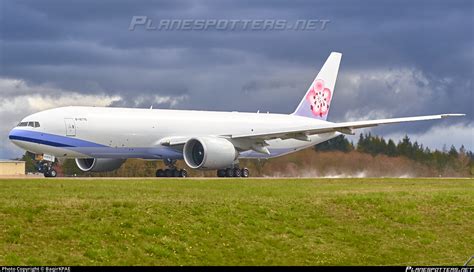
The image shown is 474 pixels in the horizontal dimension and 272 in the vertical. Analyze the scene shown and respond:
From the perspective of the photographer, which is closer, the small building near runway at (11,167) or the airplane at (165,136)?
the airplane at (165,136)

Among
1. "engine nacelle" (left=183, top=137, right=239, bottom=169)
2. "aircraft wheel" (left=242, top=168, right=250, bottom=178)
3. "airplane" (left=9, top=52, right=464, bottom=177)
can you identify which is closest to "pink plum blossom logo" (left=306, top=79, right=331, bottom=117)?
"airplane" (left=9, top=52, right=464, bottom=177)

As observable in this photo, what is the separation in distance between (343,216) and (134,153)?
90.4 feet

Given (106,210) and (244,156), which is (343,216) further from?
(244,156)

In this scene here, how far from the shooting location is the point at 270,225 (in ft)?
107

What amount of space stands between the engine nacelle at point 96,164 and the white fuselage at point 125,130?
3665 mm

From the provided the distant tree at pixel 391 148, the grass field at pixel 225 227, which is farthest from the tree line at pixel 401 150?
→ the grass field at pixel 225 227

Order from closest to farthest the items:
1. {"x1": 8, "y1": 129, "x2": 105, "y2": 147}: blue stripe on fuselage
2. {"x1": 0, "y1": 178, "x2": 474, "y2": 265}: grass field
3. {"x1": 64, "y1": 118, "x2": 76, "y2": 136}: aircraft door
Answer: {"x1": 0, "y1": 178, "x2": 474, "y2": 265}: grass field → {"x1": 8, "y1": 129, "x2": 105, "y2": 147}: blue stripe on fuselage → {"x1": 64, "y1": 118, "x2": 76, "y2": 136}: aircraft door

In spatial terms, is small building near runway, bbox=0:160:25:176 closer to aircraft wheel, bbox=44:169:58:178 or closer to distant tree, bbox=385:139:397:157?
aircraft wheel, bbox=44:169:58:178

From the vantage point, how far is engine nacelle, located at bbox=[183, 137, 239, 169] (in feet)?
197

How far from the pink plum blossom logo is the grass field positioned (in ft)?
115

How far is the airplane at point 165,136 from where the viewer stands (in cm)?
5644

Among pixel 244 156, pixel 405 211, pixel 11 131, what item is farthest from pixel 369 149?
pixel 405 211

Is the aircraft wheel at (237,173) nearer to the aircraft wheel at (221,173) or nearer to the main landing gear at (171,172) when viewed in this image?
the aircraft wheel at (221,173)

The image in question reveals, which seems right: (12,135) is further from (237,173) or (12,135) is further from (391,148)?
(391,148)
